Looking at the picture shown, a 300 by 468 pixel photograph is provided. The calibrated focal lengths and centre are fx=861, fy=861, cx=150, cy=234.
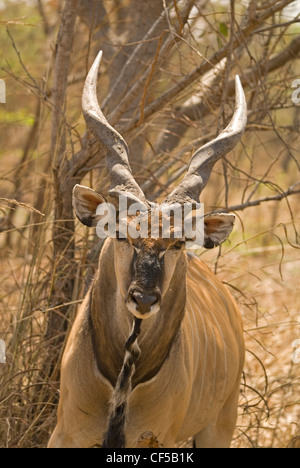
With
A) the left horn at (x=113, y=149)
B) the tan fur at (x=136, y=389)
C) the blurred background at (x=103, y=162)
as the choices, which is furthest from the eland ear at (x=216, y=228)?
the blurred background at (x=103, y=162)

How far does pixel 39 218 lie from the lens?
14.5 feet

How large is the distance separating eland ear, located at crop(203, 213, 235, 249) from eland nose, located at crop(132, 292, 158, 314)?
480mm

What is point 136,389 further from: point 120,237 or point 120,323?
point 120,237

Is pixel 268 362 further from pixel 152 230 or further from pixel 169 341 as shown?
pixel 152 230

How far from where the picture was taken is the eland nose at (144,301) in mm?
2477

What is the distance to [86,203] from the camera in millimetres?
2840

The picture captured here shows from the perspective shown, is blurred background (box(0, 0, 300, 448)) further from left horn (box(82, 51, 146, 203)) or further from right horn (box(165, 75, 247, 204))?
right horn (box(165, 75, 247, 204))

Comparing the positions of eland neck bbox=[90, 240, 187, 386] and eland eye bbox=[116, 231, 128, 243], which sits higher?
eland eye bbox=[116, 231, 128, 243]

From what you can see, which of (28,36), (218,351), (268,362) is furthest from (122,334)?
(28,36)

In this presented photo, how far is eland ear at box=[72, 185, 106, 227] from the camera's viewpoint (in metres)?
2.80

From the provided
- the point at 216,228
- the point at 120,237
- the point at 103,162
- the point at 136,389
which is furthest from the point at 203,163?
the point at 103,162

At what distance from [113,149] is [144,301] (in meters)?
0.62

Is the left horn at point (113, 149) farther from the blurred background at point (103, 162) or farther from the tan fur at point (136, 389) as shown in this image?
the blurred background at point (103, 162)

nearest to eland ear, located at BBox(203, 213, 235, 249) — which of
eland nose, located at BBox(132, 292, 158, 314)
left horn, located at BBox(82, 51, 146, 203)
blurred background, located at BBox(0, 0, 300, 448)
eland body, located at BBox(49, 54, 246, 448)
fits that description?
eland body, located at BBox(49, 54, 246, 448)
